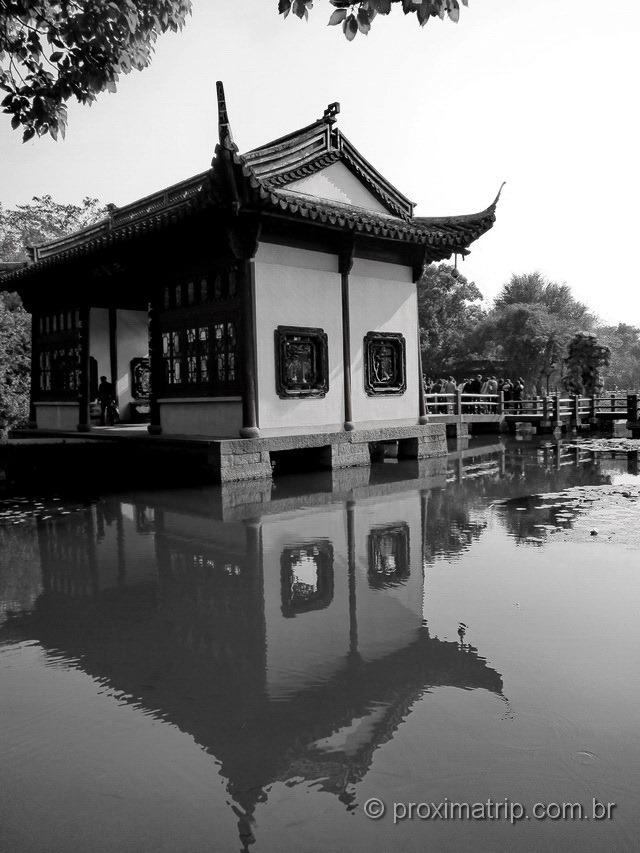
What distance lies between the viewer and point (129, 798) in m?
2.33

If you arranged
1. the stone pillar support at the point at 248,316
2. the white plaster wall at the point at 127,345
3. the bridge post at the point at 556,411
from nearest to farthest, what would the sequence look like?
the stone pillar support at the point at 248,316
the white plaster wall at the point at 127,345
the bridge post at the point at 556,411

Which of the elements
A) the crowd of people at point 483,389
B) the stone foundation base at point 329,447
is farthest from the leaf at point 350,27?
the crowd of people at point 483,389

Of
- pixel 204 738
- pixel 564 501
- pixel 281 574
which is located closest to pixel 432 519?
pixel 564 501

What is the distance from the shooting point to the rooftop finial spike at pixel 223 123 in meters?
9.60

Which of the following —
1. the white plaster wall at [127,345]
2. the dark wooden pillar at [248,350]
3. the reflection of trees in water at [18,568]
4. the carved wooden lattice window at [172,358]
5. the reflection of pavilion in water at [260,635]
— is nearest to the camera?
the reflection of pavilion in water at [260,635]

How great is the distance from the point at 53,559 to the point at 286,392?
594 cm

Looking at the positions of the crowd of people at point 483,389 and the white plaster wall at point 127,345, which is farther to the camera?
the crowd of people at point 483,389

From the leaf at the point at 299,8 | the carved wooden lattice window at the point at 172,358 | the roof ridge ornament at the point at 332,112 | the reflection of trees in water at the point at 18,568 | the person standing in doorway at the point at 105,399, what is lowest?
the reflection of trees in water at the point at 18,568

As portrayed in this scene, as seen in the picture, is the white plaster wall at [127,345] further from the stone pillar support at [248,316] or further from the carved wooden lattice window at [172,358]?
the stone pillar support at [248,316]

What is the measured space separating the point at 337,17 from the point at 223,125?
671 centimetres

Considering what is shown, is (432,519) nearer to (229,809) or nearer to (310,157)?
(229,809)

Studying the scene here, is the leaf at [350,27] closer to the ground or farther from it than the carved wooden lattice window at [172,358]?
farther from it

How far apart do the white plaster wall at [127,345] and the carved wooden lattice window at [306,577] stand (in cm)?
1153

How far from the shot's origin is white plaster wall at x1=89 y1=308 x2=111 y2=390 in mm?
16172
